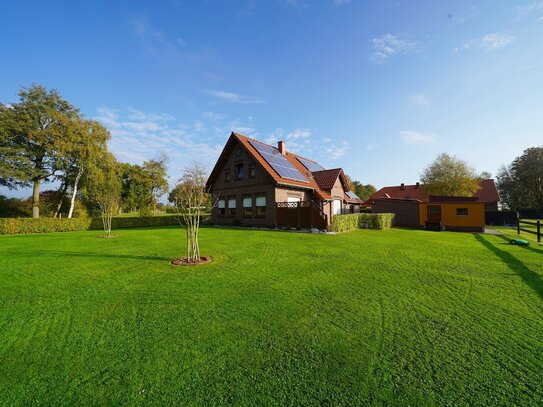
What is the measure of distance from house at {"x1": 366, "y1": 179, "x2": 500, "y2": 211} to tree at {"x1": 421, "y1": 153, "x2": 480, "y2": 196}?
2494 mm

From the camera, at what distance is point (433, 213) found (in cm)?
2030

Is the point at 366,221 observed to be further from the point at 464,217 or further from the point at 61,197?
the point at 61,197

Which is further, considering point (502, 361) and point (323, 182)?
point (323, 182)

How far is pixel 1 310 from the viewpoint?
14.3 feet

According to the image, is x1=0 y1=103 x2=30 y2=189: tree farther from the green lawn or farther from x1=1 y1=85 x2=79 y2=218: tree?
the green lawn

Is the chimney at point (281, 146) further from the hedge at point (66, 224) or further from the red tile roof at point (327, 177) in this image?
the hedge at point (66, 224)

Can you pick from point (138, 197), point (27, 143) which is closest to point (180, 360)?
point (27, 143)

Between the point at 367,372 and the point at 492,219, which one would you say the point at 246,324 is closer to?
the point at 367,372

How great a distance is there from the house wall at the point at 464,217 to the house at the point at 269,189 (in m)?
8.68

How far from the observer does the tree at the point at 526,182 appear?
3909 cm

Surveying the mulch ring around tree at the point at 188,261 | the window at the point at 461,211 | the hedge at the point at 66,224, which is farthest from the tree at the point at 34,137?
the window at the point at 461,211

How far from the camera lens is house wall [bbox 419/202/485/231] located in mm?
18516

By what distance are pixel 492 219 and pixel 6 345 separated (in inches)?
1611

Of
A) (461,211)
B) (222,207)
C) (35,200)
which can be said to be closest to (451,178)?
(461,211)
